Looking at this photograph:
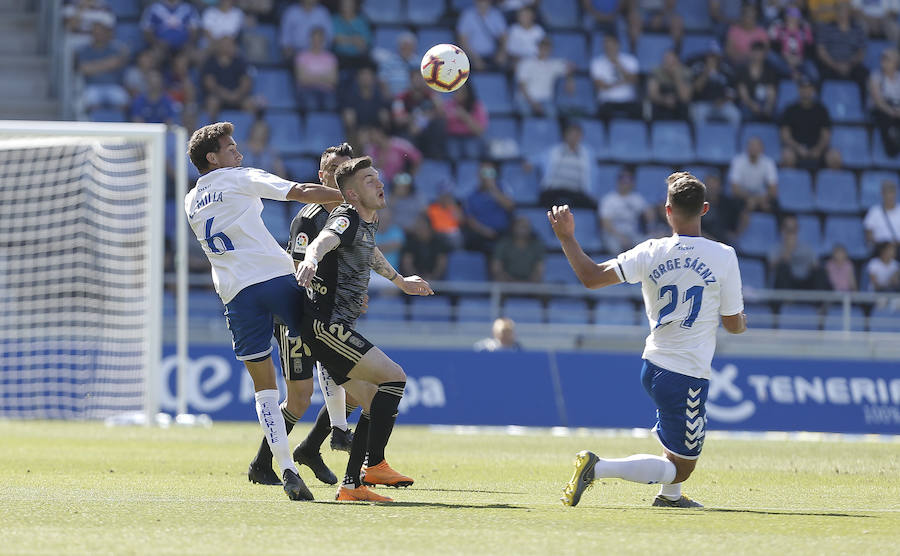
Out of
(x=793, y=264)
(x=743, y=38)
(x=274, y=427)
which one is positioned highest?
(x=743, y=38)

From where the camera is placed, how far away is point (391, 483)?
8.04 m

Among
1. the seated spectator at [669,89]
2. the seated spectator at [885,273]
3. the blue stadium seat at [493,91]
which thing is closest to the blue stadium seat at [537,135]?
the blue stadium seat at [493,91]

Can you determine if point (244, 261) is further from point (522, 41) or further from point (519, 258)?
point (522, 41)

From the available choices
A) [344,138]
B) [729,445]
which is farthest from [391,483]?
[344,138]

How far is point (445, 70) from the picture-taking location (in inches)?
411

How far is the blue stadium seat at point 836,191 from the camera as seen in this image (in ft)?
70.6

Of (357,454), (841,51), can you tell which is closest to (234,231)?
(357,454)

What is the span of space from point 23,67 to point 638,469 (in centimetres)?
1660

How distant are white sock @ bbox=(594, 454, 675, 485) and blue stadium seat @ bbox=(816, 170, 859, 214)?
15.0m

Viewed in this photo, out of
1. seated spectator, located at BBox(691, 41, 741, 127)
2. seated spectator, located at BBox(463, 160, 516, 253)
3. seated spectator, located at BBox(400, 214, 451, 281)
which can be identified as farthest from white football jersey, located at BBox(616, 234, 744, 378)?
seated spectator, located at BBox(691, 41, 741, 127)

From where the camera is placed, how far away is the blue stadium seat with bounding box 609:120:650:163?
21406 millimetres

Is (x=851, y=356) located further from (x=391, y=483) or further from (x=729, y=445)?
(x=391, y=483)

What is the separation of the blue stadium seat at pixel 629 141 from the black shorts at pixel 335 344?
14062mm

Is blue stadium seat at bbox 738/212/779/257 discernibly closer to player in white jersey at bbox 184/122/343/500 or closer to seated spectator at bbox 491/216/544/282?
seated spectator at bbox 491/216/544/282
